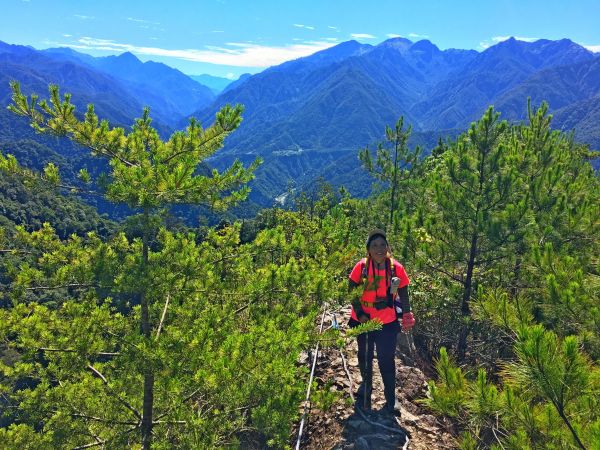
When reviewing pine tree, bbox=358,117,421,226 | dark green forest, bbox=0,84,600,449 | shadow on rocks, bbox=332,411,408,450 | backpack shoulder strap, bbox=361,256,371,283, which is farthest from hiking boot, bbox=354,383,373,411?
pine tree, bbox=358,117,421,226

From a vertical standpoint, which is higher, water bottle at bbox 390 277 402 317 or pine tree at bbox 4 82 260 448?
pine tree at bbox 4 82 260 448

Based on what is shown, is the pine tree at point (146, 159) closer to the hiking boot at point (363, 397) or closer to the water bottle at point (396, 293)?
the water bottle at point (396, 293)

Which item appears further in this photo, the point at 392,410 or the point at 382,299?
the point at 392,410

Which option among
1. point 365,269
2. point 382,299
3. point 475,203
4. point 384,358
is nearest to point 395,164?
point 475,203

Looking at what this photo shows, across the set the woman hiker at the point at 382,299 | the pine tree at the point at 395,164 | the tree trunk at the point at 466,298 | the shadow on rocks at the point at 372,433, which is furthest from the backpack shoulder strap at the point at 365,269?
the pine tree at the point at 395,164

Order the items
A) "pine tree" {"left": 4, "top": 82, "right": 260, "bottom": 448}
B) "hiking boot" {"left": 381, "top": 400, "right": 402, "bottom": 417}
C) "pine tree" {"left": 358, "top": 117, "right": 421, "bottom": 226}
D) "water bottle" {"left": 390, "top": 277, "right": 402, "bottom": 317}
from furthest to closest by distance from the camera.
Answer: "pine tree" {"left": 358, "top": 117, "right": 421, "bottom": 226}
"hiking boot" {"left": 381, "top": 400, "right": 402, "bottom": 417}
"water bottle" {"left": 390, "top": 277, "right": 402, "bottom": 317}
"pine tree" {"left": 4, "top": 82, "right": 260, "bottom": 448}

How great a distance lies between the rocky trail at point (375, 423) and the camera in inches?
209

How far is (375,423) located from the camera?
5.53m

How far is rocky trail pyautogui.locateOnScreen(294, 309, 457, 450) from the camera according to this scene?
17.4 ft

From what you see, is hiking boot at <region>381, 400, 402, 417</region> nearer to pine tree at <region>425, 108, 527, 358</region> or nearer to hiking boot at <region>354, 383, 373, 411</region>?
hiking boot at <region>354, 383, 373, 411</region>

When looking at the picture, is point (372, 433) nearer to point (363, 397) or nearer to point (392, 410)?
point (392, 410)

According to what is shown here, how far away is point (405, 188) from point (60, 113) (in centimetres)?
1278

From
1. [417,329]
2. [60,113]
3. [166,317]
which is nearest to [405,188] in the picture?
[417,329]

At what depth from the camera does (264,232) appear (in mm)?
5754
